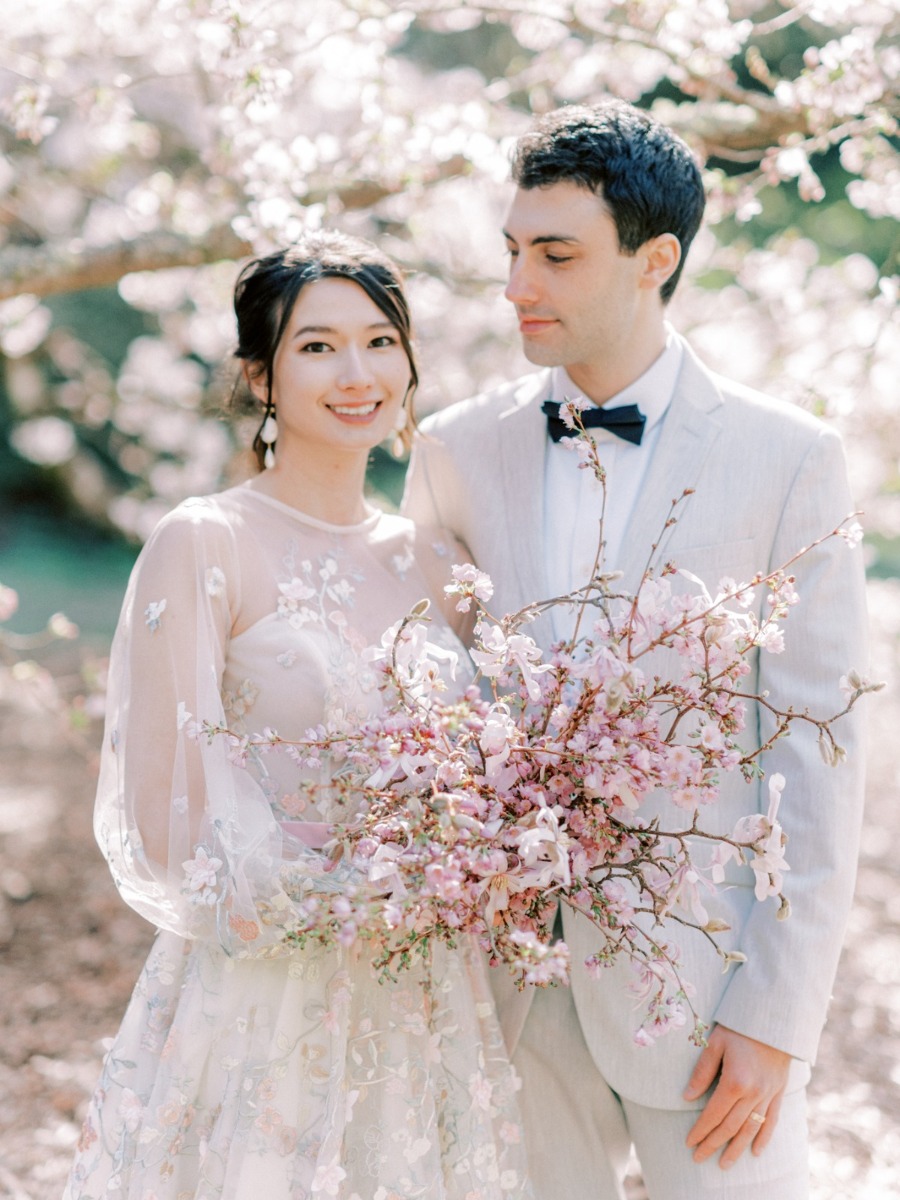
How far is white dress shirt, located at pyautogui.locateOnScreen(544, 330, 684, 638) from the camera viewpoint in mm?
2324

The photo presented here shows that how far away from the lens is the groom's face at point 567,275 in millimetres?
2293

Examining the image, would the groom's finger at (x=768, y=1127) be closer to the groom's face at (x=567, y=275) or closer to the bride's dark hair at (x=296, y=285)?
the groom's face at (x=567, y=275)

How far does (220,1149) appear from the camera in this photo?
195 cm

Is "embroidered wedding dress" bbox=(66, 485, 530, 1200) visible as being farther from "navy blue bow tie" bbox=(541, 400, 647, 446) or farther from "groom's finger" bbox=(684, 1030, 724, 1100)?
"navy blue bow tie" bbox=(541, 400, 647, 446)

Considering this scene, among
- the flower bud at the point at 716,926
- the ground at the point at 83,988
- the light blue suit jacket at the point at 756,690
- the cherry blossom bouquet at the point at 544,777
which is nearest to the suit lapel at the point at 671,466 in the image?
the light blue suit jacket at the point at 756,690

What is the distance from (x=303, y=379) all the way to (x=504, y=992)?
48.0 inches

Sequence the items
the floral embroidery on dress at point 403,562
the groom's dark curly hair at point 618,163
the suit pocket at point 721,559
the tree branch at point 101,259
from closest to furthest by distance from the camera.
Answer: the suit pocket at point 721,559, the groom's dark curly hair at point 618,163, the floral embroidery on dress at point 403,562, the tree branch at point 101,259

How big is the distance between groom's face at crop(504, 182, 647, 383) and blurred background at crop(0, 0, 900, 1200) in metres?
0.67

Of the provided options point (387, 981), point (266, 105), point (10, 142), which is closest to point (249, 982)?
point (387, 981)

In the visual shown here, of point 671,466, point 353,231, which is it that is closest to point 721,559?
point 671,466

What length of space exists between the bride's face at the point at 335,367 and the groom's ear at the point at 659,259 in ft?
1.71

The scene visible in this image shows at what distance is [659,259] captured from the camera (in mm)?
2396

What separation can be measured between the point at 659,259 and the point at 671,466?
443mm

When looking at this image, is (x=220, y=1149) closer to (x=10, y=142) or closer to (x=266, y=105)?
(x=266, y=105)
